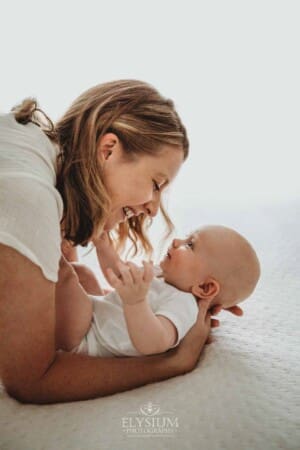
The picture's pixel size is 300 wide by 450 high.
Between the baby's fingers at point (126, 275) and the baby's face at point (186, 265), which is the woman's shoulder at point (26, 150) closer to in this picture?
the baby's fingers at point (126, 275)

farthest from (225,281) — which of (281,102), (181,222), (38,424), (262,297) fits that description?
(281,102)

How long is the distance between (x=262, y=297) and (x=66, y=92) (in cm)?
143

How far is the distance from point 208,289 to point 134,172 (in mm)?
330

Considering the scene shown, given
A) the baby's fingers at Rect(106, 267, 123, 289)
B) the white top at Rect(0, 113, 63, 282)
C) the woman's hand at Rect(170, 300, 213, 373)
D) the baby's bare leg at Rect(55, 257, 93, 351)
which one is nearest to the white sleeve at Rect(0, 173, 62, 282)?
the white top at Rect(0, 113, 63, 282)

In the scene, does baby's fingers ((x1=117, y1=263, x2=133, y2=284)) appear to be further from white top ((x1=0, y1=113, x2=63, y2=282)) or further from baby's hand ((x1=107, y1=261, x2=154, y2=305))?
white top ((x1=0, y1=113, x2=63, y2=282))

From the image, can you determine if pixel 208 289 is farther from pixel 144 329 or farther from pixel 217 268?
pixel 144 329

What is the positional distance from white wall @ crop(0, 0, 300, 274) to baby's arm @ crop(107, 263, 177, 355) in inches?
46.6

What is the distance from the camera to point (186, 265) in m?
1.19

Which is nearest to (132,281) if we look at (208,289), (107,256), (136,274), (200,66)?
(136,274)

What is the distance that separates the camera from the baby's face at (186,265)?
1.18m

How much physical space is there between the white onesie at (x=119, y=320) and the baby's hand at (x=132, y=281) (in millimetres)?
130

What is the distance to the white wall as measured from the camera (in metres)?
2.22

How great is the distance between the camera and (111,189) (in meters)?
1.17

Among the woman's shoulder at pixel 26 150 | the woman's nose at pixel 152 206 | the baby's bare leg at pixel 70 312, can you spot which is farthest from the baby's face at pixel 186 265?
the woman's shoulder at pixel 26 150
